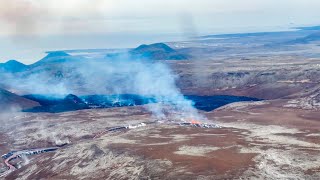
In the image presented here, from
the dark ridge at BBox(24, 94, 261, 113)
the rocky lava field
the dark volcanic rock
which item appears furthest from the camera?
the dark ridge at BBox(24, 94, 261, 113)

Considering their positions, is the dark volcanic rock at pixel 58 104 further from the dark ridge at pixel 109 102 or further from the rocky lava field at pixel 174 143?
the rocky lava field at pixel 174 143

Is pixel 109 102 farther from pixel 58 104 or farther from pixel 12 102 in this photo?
pixel 12 102

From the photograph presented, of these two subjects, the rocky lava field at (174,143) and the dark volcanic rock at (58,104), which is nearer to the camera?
the rocky lava field at (174,143)

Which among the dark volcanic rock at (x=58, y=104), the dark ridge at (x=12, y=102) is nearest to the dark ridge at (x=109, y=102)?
the dark volcanic rock at (x=58, y=104)

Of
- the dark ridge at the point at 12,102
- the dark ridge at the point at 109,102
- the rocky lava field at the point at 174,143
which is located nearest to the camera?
the rocky lava field at the point at 174,143

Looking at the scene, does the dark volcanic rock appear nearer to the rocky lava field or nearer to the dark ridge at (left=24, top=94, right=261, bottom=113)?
the dark ridge at (left=24, top=94, right=261, bottom=113)

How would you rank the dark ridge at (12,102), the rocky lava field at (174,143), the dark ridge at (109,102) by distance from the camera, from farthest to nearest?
the dark ridge at (109,102), the dark ridge at (12,102), the rocky lava field at (174,143)

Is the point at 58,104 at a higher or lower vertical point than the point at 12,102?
lower

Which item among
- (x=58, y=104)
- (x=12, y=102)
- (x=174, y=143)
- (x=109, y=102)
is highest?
(x=174, y=143)

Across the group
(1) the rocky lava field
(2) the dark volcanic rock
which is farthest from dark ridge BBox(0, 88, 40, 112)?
(1) the rocky lava field

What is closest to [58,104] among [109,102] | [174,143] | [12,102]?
[12,102]

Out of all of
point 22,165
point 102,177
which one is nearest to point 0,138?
point 22,165
